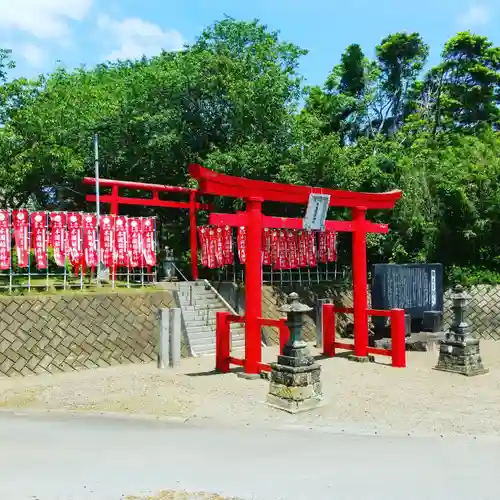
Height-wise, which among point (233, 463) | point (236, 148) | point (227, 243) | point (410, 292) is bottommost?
point (233, 463)

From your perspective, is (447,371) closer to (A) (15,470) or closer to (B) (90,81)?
(A) (15,470)

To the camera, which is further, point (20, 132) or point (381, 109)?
point (381, 109)

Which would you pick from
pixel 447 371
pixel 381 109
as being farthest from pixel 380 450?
pixel 381 109

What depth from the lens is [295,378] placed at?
29.1 feet

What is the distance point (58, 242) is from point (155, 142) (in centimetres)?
721

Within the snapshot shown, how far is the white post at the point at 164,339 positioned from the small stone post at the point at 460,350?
20.4 ft

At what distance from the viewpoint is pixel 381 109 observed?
33.8m

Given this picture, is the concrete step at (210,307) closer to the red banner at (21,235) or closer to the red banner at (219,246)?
the red banner at (219,246)

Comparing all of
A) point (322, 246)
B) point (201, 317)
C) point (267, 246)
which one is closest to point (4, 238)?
point (201, 317)

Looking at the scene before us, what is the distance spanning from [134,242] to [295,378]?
848 cm

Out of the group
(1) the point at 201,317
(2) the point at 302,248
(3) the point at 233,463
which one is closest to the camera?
(3) the point at 233,463

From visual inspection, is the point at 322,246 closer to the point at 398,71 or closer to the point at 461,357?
the point at 461,357

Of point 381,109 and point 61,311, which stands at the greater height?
point 381,109

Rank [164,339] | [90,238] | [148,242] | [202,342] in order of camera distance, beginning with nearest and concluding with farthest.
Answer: [164,339] → [90,238] → [202,342] → [148,242]
